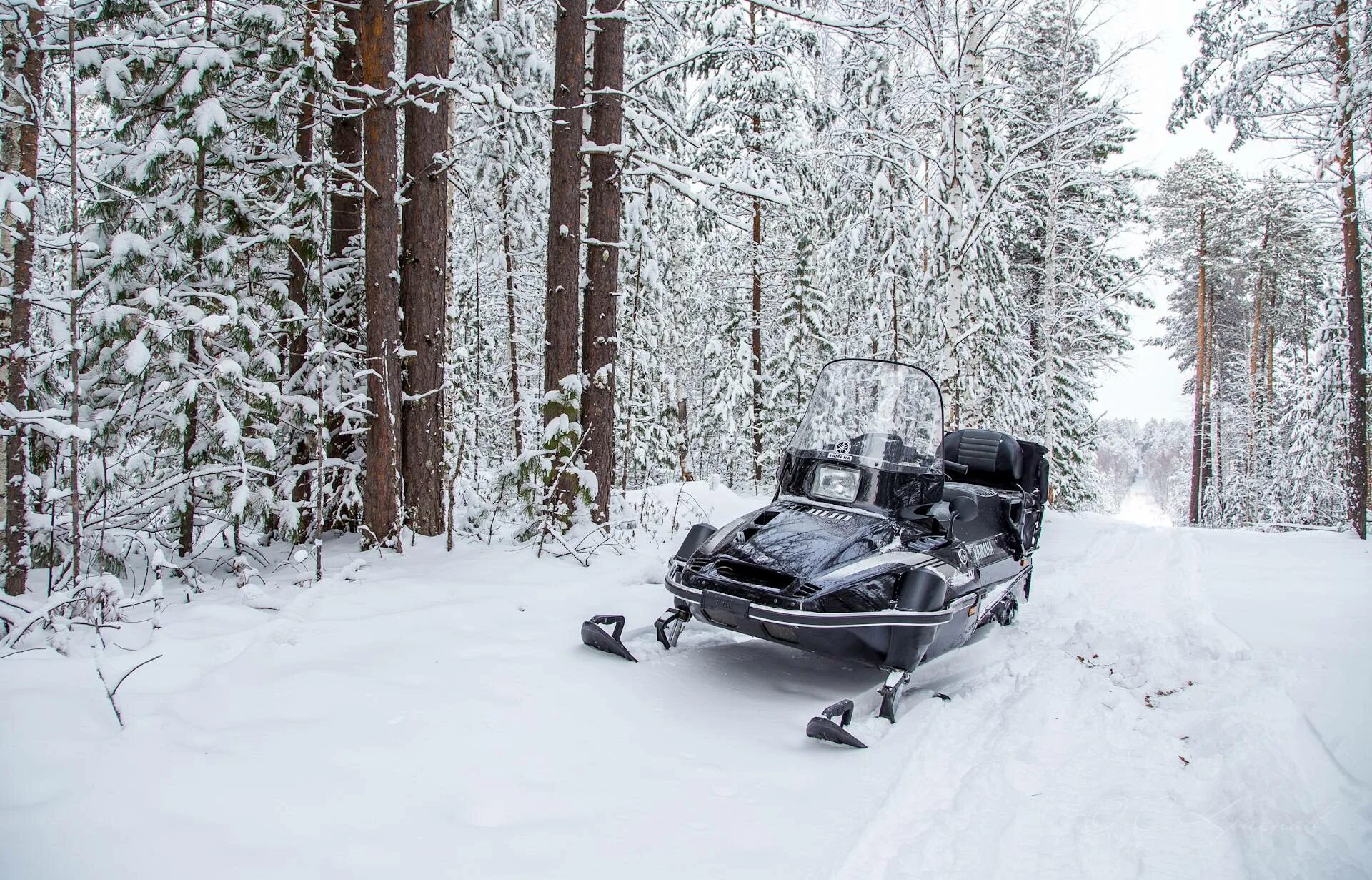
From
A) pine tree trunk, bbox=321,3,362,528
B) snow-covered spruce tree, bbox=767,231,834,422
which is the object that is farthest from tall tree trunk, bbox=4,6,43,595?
Answer: snow-covered spruce tree, bbox=767,231,834,422

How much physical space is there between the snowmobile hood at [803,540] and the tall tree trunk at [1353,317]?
12.8m

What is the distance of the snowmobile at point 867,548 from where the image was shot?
3.85m

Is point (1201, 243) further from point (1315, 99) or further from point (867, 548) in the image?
point (867, 548)

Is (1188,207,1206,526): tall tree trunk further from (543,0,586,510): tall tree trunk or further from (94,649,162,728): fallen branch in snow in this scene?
(94,649,162,728): fallen branch in snow

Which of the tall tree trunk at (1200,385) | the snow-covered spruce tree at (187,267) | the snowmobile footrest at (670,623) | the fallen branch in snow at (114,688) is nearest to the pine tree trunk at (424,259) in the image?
the snow-covered spruce tree at (187,267)

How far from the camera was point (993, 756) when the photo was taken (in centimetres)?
331

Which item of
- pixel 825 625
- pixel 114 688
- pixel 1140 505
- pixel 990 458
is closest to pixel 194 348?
pixel 114 688

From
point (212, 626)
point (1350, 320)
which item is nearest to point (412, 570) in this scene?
point (212, 626)

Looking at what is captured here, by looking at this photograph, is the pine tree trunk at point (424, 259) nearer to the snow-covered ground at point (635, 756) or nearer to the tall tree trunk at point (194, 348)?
the tall tree trunk at point (194, 348)

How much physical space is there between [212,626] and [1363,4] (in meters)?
18.0

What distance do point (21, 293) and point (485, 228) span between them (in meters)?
10.9

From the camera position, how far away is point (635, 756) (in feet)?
10.3

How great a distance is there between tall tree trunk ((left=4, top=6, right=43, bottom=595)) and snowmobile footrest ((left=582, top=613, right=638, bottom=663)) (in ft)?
10.9

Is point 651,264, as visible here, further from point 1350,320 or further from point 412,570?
point 1350,320
